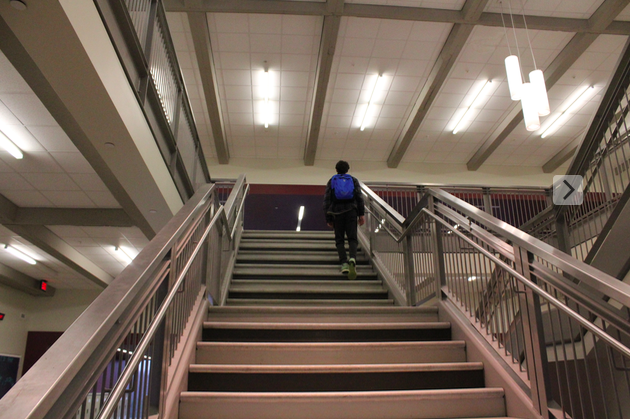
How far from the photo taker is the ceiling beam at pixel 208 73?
7177 mm

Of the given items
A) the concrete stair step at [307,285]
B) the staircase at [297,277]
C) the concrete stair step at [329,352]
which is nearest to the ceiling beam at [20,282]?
the staircase at [297,277]

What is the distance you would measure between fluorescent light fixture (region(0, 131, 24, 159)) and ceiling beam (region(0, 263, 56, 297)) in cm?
638

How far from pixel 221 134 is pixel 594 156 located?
324 inches

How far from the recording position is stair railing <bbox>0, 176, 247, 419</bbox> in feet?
3.15

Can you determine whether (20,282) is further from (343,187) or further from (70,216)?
(343,187)

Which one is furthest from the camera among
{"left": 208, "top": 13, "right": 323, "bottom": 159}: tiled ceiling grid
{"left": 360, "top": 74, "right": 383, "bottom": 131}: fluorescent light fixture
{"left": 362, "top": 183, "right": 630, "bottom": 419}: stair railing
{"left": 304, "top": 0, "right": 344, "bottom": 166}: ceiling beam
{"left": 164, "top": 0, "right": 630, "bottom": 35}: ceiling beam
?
{"left": 360, "top": 74, "right": 383, "bottom": 131}: fluorescent light fixture

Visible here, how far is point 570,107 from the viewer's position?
9852mm

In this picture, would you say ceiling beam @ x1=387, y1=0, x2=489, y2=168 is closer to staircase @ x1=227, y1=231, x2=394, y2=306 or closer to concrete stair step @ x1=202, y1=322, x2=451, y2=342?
staircase @ x1=227, y1=231, x2=394, y2=306

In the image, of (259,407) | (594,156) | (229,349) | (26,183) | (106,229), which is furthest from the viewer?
(106,229)

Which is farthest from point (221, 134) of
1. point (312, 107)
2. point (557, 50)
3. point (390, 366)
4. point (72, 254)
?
point (390, 366)

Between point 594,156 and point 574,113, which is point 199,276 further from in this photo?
point 574,113

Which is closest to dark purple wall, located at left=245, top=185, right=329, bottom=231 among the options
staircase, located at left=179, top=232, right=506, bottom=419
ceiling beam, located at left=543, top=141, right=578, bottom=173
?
ceiling beam, located at left=543, top=141, right=578, bottom=173

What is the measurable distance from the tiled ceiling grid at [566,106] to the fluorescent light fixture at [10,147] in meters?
7.44

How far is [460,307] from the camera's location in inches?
114
